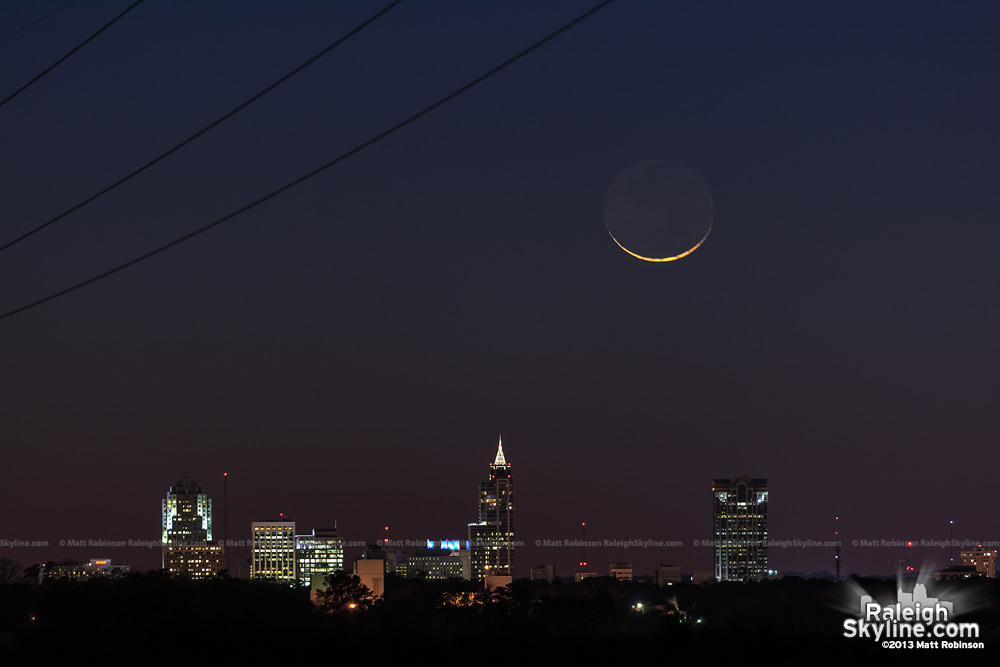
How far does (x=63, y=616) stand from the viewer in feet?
435

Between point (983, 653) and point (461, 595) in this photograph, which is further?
point (461, 595)

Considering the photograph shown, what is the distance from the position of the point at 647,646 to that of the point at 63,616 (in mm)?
99156

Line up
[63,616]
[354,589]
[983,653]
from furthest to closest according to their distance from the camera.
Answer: [354,589], [63,616], [983,653]

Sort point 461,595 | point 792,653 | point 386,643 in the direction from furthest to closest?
1. point 461,595
2. point 386,643
3. point 792,653

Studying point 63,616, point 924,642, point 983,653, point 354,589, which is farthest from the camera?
point 354,589

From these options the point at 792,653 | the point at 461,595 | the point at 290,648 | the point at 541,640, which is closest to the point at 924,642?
the point at 792,653

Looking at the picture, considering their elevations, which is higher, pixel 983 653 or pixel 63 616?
pixel 983 653

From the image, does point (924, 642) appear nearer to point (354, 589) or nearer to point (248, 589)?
point (354, 589)

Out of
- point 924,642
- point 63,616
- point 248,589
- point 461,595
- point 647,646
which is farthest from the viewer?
point 248,589

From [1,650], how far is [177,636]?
7.57m

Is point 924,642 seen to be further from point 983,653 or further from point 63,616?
point 63,616

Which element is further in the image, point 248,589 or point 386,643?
point 248,589

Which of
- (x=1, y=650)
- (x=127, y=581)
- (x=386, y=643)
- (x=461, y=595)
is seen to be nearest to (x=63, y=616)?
(x=127, y=581)

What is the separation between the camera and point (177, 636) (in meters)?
56.5
